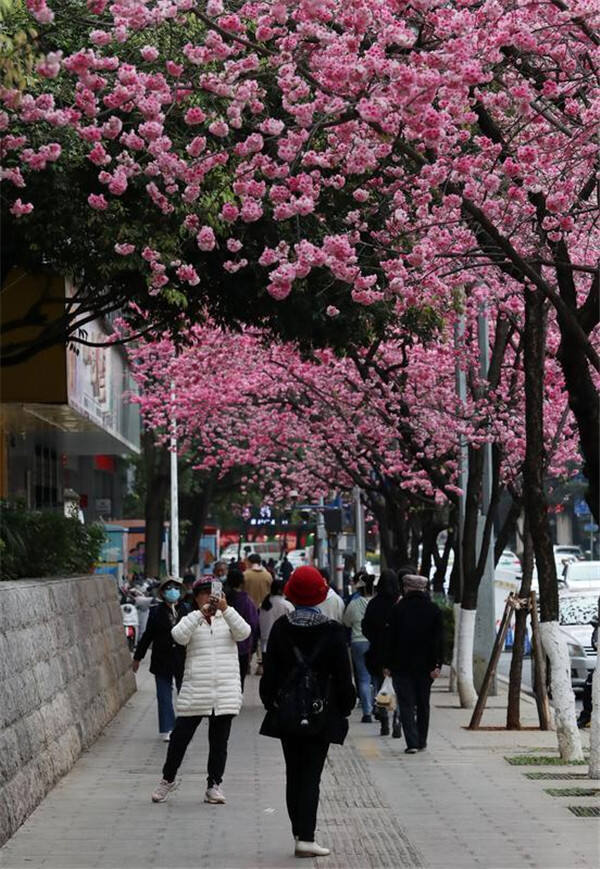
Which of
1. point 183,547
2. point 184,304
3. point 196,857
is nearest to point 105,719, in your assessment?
point 184,304

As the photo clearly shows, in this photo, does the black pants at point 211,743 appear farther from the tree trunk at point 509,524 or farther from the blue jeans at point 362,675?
the tree trunk at point 509,524

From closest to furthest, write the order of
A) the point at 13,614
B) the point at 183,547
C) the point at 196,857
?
the point at 196,857, the point at 13,614, the point at 183,547

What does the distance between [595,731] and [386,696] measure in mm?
4699

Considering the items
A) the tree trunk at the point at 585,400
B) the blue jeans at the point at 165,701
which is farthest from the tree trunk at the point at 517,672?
the tree trunk at the point at 585,400

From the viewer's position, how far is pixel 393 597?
19.5m

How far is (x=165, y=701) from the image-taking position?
17562 mm

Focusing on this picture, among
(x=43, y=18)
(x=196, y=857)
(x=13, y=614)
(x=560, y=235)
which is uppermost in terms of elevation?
(x=43, y=18)

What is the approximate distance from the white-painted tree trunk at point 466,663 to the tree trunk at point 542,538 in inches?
257

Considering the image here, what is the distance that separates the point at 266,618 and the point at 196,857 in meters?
13.9

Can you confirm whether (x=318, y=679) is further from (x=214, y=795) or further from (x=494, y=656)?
(x=494, y=656)

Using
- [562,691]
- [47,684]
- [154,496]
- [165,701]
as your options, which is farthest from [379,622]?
[154,496]

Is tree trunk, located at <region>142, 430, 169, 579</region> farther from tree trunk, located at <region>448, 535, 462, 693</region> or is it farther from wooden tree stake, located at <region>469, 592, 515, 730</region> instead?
wooden tree stake, located at <region>469, 592, 515, 730</region>

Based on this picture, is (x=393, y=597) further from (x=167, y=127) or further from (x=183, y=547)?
(x=183, y=547)

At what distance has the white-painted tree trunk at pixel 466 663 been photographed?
22609 millimetres
